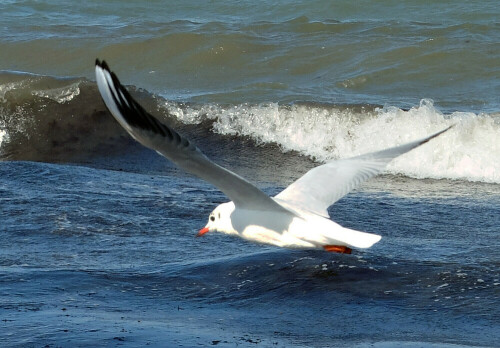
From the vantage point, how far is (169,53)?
17.3 metres

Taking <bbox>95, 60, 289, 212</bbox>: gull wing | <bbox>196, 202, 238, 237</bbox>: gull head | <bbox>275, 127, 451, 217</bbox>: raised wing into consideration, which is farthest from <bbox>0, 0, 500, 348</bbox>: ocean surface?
<bbox>95, 60, 289, 212</bbox>: gull wing

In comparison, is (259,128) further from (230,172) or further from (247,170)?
(230,172)

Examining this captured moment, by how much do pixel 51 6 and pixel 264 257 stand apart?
1552 cm

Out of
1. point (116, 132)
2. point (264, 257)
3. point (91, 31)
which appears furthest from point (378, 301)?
point (91, 31)

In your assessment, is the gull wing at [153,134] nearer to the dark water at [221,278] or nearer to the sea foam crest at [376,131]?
the dark water at [221,278]

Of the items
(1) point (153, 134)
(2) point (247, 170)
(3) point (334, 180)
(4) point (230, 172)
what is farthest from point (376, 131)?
(1) point (153, 134)

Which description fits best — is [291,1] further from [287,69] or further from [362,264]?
[362,264]

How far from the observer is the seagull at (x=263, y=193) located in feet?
14.5

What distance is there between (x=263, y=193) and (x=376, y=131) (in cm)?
697

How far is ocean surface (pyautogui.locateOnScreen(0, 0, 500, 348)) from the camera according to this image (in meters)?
5.59

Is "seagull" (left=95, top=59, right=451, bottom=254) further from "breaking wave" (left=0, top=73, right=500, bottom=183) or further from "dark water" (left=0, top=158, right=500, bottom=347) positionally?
"breaking wave" (left=0, top=73, right=500, bottom=183)

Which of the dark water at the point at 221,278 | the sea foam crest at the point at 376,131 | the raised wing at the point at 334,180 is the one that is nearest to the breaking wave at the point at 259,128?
the sea foam crest at the point at 376,131

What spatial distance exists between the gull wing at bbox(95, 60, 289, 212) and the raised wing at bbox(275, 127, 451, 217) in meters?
0.77

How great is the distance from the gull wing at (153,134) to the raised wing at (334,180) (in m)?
0.77
